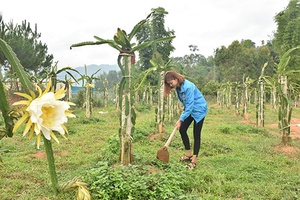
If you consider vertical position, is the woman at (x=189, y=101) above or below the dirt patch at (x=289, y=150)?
above

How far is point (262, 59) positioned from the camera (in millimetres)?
23641

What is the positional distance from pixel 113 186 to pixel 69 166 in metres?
1.72

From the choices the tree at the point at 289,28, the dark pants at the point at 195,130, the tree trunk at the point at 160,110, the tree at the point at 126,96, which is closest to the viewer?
the tree at the point at 126,96

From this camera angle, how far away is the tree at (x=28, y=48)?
46.8ft

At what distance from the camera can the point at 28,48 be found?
14953 millimetres

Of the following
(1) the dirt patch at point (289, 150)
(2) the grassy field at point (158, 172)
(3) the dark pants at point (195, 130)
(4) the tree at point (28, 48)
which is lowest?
(1) the dirt patch at point (289, 150)

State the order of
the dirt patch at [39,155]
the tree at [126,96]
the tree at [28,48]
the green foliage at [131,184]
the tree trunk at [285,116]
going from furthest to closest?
the tree at [28,48], the tree trunk at [285,116], the dirt patch at [39,155], the tree at [126,96], the green foliage at [131,184]

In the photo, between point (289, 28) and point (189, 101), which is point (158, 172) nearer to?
point (189, 101)

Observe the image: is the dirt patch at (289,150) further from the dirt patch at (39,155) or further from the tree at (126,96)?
the dirt patch at (39,155)

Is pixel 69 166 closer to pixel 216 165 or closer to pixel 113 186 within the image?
pixel 113 186

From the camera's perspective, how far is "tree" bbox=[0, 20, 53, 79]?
562 inches

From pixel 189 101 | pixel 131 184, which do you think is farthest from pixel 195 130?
pixel 131 184

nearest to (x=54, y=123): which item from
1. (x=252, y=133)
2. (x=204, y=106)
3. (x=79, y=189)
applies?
(x=79, y=189)

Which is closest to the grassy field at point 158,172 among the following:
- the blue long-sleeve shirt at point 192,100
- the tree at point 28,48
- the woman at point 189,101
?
the woman at point 189,101
